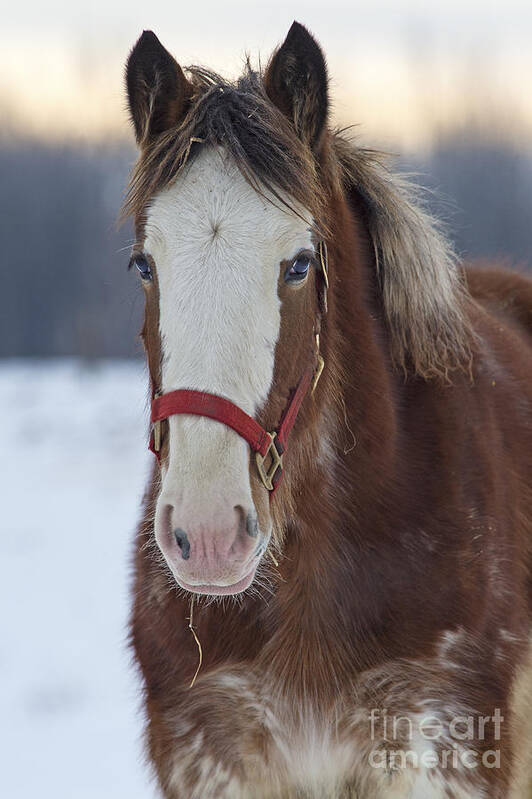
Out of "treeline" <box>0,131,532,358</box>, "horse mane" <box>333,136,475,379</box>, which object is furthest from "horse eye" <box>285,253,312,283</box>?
"treeline" <box>0,131,532,358</box>

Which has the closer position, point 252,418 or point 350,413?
point 252,418

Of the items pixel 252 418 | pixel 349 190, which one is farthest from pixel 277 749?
pixel 349 190

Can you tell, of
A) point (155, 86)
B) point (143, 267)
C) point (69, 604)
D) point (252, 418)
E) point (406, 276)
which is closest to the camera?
point (252, 418)

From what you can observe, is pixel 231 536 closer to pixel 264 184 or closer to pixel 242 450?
pixel 242 450

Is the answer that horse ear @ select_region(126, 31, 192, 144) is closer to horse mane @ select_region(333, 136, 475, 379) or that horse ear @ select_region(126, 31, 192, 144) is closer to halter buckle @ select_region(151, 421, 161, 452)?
horse mane @ select_region(333, 136, 475, 379)

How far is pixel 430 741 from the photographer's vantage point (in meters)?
2.46

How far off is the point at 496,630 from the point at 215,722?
846 mm

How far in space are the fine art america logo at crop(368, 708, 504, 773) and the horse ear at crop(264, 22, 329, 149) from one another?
1.61m

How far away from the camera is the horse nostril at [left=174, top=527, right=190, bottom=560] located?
6.43 ft

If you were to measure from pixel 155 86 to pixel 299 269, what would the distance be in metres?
0.68

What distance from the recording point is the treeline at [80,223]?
99.1ft

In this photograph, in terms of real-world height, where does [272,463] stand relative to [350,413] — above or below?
below

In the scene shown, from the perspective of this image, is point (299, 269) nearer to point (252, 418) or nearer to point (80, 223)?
point (252, 418)

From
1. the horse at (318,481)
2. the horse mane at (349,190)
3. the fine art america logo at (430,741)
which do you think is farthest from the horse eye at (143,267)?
the fine art america logo at (430,741)
